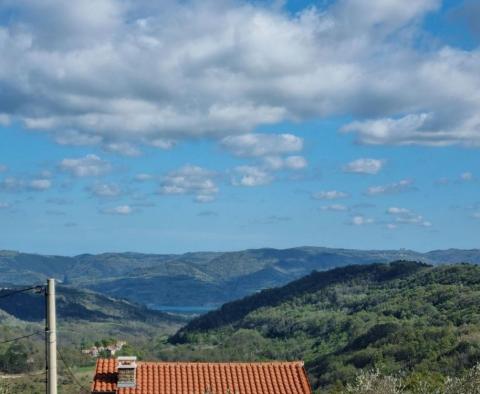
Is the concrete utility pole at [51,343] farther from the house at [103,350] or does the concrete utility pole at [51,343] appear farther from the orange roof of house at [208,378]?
the house at [103,350]

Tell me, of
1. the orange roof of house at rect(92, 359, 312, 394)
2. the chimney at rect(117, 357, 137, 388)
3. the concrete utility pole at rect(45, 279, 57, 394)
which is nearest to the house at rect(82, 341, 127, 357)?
the orange roof of house at rect(92, 359, 312, 394)

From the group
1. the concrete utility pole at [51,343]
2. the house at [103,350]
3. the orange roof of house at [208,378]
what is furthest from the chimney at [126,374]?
the house at [103,350]

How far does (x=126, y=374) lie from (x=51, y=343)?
1963 centimetres

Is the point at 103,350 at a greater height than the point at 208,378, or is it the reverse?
the point at 208,378

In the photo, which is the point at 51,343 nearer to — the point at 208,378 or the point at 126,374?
the point at 126,374

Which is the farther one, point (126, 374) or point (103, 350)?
point (103, 350)

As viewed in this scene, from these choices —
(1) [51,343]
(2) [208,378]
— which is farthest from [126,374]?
(1) [51,343]

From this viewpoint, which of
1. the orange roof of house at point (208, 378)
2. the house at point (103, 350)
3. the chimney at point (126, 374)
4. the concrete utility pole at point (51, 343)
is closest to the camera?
the concrete utility pole at point (51, 343)

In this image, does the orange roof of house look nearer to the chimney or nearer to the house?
the chimney

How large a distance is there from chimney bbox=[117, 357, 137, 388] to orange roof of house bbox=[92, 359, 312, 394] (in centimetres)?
Result: 25

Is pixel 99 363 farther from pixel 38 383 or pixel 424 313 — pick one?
pixel 424 313

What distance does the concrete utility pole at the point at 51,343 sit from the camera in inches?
809

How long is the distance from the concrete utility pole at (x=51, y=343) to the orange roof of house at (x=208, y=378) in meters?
18.9

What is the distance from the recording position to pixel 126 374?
39656 mm
